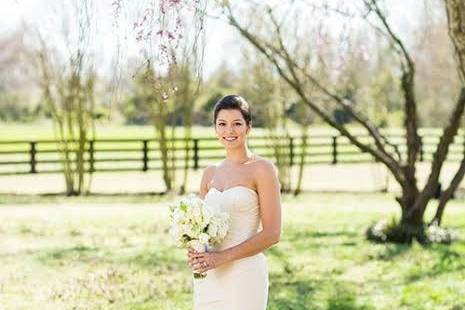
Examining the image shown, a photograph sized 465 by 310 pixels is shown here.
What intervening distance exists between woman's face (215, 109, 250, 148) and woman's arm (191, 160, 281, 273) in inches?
5.9

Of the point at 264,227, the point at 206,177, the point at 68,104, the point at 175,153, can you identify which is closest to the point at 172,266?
the point at 206,177

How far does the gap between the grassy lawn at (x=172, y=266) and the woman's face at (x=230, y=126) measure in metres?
3.30

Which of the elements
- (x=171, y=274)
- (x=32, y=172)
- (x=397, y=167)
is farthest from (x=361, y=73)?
(x=171, y=274)

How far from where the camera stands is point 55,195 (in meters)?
17.4

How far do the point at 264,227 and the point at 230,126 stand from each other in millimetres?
431

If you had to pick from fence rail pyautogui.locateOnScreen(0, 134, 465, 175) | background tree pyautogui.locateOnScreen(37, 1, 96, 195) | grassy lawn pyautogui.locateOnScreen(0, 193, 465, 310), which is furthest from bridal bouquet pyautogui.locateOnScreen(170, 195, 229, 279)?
background tree pyautogui.locateOnScreen(37, 1, 96, 195)

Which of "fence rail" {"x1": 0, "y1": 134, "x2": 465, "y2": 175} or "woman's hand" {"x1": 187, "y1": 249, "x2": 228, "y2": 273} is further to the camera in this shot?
"fence rail" {"x1": 0, "y1": 134, "x2": 465, "y2": 175}

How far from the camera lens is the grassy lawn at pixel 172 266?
690 centimetres

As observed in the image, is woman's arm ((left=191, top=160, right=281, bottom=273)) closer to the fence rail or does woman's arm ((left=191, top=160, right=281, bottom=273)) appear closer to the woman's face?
the woman's face

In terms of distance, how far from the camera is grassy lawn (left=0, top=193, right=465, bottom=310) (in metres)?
6.90

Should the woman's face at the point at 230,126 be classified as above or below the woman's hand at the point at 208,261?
above

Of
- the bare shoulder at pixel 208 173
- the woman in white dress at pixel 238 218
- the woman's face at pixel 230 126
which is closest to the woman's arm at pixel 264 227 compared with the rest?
the woman in white dress at pixel 238 218

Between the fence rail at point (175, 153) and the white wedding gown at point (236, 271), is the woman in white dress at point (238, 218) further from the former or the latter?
the fence rail at point (175, 153)

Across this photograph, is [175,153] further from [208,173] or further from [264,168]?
[264,168]
